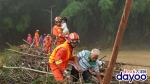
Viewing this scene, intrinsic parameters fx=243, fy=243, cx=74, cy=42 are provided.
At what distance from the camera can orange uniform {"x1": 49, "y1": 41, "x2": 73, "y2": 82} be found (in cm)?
382

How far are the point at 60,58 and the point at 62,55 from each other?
6cm

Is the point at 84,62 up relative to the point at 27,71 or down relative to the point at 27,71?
up

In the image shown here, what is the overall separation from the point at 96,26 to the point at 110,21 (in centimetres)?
223

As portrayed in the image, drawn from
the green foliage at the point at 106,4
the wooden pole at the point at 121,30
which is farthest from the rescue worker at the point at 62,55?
the green foliage at the point at 106,4

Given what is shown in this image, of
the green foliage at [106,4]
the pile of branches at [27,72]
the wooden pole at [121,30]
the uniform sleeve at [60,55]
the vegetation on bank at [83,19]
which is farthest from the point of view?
the vegetation on bank at [83,19]

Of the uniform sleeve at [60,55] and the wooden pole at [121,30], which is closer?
the wooden pole at [121,30]

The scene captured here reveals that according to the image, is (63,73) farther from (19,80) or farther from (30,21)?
(30,21)

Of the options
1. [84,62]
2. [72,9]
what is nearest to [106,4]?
[72,9]

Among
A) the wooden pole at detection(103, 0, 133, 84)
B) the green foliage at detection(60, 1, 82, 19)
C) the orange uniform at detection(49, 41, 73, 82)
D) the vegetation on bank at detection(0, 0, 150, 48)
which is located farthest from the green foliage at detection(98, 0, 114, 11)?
the wooden pole at detection(103, 0, 133, 84)

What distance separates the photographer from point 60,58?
383cm

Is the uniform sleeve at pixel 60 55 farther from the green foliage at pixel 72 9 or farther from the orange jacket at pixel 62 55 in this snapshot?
the green foliage at pixel 72 9

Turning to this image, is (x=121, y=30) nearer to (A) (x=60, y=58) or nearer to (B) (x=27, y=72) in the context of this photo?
(A) (x=60, y=58)

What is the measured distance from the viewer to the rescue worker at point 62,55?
12.6ft

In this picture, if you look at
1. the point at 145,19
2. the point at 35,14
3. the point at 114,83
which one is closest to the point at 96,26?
the point at 145,19
